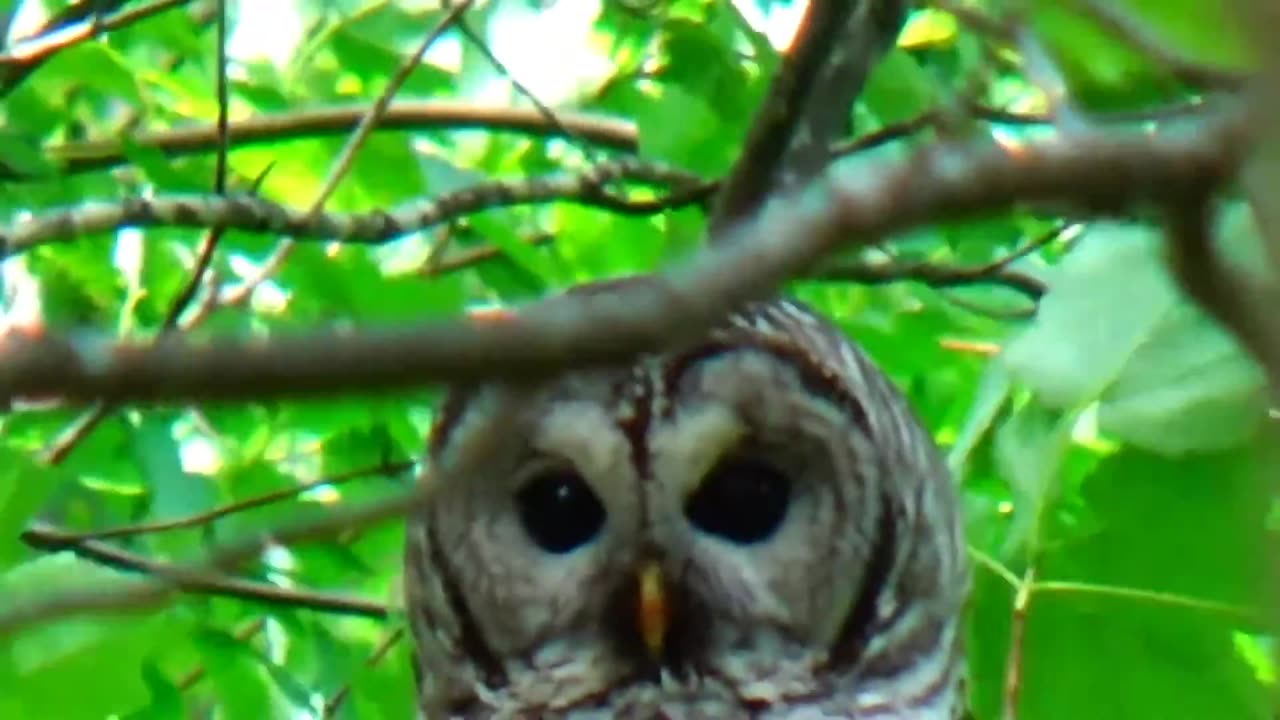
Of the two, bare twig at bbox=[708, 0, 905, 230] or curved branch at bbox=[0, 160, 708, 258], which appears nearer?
bare twig at bbox=[708, 0, 905, 230]

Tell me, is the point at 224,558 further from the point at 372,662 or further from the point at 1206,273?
the point at 372,662

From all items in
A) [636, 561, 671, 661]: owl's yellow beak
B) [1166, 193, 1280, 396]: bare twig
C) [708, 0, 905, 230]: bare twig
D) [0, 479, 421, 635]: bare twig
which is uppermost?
[1166, 193, 1280, 396]: bare twig

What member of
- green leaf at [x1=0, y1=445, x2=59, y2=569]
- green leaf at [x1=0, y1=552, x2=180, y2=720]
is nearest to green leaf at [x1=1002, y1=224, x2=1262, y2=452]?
green leaf at [x1=0, y1=552, x2=180, y2=720]

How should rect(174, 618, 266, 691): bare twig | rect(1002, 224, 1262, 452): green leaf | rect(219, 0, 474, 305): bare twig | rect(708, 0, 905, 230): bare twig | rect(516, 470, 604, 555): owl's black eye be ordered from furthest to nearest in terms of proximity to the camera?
1. rect(174, 618, 266, 691): bare twig
2. rect(219, 0, 474, 305): bare twig
3. rect(516, 470, 604, 555): owl's black eye
4. rect(708, 0, 905, 230): bare twig
5. rect(1002, 224, 1262, 452): green leaf

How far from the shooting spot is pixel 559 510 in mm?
1940

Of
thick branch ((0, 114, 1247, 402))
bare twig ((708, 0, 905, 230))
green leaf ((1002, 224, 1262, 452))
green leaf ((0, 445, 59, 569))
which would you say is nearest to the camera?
thick branch ((0, 114, 1247, 402))

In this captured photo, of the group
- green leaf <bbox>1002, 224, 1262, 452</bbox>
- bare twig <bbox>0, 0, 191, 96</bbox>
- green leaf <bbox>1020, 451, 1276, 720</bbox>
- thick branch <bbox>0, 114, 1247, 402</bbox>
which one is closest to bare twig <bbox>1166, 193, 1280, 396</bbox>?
thick branch <bbox>0, 114, 1247, 402</bbox>

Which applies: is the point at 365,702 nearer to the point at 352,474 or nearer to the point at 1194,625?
the point at 352,474

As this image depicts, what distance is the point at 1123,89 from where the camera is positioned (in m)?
1.32

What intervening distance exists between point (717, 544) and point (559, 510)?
0.15 m

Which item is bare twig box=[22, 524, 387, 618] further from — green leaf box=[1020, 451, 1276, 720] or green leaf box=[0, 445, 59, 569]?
green leaf box=[1020, 451, 1276, 720]

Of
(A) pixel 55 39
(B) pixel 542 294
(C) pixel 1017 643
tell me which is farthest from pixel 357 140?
(C) pixel 1017 643

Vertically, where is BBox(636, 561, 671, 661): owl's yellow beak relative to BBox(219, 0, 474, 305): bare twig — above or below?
below

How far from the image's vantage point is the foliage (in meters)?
1.23
